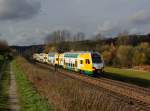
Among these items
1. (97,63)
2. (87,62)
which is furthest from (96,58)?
(87,62)

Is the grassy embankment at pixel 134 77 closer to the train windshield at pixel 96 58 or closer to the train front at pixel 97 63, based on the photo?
the train front at pixel 97 63

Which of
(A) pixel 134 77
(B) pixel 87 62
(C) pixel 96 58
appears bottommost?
(A) pixel 134 77

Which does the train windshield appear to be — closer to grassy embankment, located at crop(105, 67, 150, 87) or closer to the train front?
the train front

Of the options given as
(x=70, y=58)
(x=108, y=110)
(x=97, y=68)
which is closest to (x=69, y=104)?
(x=108, y=110)

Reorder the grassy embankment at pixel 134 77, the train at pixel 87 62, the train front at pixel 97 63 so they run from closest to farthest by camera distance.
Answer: the grassy embankment at pixel 134 77, the train front at pixel 97 63, the train at pixel 87 62

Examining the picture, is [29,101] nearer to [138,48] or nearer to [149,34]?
[138,48]

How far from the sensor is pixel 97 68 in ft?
127

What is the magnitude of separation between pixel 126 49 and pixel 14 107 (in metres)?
65.9

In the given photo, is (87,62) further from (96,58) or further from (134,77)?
(134,77)

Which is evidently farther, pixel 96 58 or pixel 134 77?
pixel 134 77

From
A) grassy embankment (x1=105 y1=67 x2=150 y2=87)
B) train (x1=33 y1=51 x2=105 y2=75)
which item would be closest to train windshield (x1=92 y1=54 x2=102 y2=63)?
train (x1=33 y1=51 x2=105 y2=75)

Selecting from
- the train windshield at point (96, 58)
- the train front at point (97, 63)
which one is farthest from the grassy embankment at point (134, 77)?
the train windshield at point (96, 58)

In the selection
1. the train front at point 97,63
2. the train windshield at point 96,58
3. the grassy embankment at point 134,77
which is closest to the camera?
the grassy embankment at point 134,77

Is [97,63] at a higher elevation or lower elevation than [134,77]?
higher
